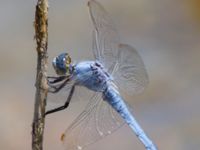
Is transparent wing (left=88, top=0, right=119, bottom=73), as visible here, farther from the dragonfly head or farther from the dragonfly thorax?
the dragonfly head

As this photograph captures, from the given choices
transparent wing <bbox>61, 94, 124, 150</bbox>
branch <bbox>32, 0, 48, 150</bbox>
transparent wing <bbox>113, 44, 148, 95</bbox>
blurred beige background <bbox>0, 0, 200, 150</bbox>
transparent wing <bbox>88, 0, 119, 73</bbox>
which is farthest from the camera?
blurred beige background <bbox>0, 0, 200, 150</bbox>

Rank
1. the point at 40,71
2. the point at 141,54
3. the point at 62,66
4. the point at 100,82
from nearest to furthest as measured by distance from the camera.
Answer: the point at 40,71
the point at 62,66
the point at 100,82
the point at 141,54

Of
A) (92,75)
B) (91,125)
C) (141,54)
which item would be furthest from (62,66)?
(141,54)

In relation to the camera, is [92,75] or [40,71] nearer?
[40,71]

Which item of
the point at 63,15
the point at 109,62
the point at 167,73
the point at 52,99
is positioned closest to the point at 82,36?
the point at 63,15

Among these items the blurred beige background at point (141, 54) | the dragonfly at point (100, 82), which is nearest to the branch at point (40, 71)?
the dragonfly at point (100, 82)

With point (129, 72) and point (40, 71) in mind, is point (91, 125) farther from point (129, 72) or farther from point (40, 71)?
point (40, 71)

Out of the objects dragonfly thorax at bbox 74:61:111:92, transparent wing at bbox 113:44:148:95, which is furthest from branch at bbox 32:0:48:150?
transparent wing at bbox 113:44:148:95
